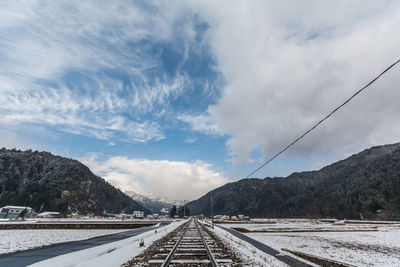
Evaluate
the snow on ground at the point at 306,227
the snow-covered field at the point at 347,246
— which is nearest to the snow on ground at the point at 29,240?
the snow-covered field at the point at 347,246

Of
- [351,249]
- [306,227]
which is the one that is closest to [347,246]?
[351,249]

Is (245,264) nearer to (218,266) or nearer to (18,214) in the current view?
(218,266)

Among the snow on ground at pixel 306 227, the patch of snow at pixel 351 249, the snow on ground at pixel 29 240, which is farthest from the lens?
the snow on ground at pixel 306 227

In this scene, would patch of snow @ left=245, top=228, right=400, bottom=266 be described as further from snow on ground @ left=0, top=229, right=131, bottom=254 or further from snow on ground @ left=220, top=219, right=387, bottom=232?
snow on ground @ left=0, top=229, right=131, bottom=254

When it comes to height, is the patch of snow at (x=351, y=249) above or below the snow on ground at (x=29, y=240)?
below

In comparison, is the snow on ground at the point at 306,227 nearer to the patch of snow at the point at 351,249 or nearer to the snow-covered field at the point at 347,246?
the snow-covered field at the point at 347,246

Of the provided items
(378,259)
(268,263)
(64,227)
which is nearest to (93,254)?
(268,263)

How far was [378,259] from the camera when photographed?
19438mm

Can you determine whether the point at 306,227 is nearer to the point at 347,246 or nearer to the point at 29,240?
the point at 347,246

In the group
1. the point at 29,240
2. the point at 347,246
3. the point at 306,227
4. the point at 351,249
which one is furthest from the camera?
the point at 306,227

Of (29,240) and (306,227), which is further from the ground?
(29,240)

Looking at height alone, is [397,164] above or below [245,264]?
above

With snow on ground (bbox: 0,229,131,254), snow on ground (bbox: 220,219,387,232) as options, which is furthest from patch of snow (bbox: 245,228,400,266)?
snow on ground (bbox: 0,229,131,254)

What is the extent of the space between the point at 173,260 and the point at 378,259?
1695 centimetres
